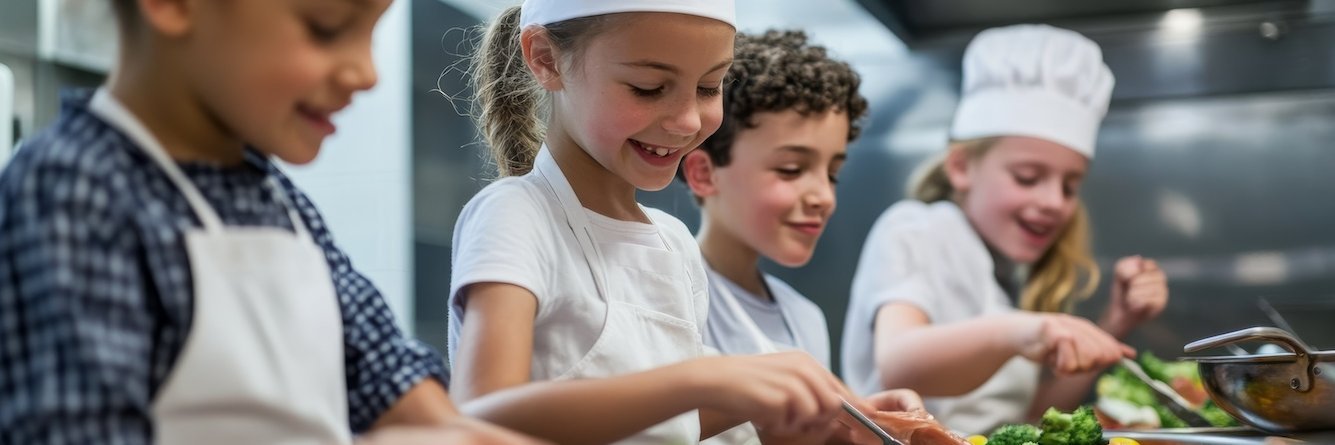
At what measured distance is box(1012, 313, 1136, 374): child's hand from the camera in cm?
139

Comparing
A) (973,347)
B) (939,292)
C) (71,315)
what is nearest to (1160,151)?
(939,292)

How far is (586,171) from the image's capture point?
91 cm

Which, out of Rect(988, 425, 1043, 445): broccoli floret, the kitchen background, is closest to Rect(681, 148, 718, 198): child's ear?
Rect(988, 425, 1043, 445): broccoli floret

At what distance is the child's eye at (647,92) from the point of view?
2.78 feet

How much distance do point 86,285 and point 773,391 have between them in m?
0.29

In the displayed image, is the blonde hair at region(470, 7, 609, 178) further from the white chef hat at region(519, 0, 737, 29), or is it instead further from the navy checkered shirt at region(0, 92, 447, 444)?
Answer: the navy checkered shirt at region(0, 92, 447, 444)

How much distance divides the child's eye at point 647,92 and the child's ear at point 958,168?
125 cm

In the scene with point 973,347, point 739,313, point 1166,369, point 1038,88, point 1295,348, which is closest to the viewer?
point 1295,348

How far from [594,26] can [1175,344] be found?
1735 millimetres

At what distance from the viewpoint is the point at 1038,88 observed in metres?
1.93

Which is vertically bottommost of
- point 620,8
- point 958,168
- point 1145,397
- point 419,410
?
point 1145,397

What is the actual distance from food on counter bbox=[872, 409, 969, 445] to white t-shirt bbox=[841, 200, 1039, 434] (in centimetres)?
85

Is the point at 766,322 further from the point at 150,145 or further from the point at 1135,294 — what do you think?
the point at 150,145

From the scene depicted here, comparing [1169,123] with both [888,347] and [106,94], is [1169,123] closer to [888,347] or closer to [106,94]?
[888,347]
